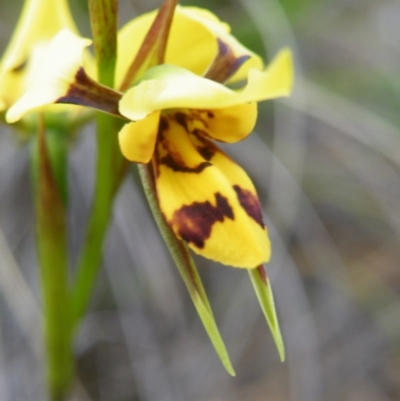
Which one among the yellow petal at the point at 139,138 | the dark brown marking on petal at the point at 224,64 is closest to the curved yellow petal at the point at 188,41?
the dark brown marking on petal at the point at 224,64

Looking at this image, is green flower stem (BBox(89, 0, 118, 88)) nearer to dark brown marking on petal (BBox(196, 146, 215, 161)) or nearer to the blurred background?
dark brown marking on petal (BBox(196, 146, 215, 161))

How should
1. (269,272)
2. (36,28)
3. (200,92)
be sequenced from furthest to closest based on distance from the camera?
(269,272) → (36,28) → (200,92)

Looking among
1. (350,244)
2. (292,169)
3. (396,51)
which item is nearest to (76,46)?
(292,169)

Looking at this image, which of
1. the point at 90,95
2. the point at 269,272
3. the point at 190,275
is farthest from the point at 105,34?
the point at 269,272

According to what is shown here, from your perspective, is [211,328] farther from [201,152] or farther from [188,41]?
[188,41]

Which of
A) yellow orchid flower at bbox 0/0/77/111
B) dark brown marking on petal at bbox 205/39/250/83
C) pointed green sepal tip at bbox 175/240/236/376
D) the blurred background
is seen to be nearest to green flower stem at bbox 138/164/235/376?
pointed green sepal tip at bbox 175/240/236/376

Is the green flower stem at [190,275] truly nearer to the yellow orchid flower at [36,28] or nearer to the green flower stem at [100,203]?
the green flower stem at [100,203]
